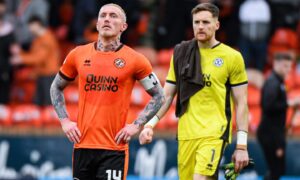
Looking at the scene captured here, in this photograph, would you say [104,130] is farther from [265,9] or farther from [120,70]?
[265,9]

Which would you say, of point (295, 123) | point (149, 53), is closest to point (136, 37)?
point (149, 53)

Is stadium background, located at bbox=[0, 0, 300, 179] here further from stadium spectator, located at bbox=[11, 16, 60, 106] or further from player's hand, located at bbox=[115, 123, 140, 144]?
player's hand, located at bbox=[115, 123, 140, 144]

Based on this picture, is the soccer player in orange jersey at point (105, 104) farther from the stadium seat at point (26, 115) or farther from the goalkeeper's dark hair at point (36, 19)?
the goalkeeper's dark hair at point (36, 19)

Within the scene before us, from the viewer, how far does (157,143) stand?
659 inches

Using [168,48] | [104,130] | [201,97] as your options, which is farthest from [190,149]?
[168,48]

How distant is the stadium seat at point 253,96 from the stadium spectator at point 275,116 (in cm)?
234

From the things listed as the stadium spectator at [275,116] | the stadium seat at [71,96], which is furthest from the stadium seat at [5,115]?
the stadium spectator at [275,116]

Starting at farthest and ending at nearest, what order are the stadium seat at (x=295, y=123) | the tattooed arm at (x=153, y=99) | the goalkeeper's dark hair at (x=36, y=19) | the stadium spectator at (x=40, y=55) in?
the goalkeeper's dark hair at (x=36, y=19) < the stadium spectator at (x=40, y=55) < the stadium seat at (x=295, y=123) < the tattooed arm at (x=153, y=99)

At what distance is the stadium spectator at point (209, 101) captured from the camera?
10.2 meters

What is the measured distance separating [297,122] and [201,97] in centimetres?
701

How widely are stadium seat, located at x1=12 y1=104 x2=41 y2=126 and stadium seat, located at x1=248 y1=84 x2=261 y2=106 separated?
11.4ft

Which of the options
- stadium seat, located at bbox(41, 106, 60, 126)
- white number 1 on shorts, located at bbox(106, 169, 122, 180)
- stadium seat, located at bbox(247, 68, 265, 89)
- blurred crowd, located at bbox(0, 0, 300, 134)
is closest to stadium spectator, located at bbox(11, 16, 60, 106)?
blurred crowd, located at bbox(0, 0, 300, 134)

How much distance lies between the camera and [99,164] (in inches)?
372

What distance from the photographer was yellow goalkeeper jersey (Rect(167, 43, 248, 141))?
10.2 meters
